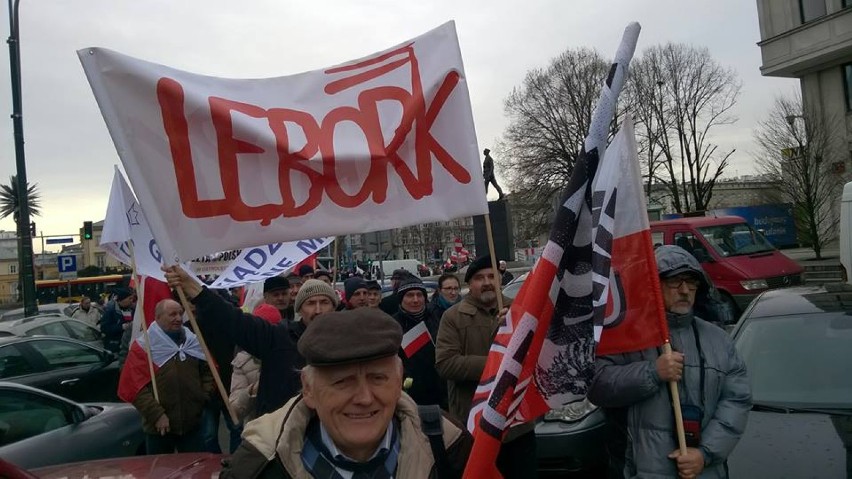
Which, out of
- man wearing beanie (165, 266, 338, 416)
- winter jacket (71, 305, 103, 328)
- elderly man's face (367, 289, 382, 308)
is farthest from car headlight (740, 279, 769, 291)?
winter jacket (71, 305, 103, 328)

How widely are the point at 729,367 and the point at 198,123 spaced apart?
2.81m

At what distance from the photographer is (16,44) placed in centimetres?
1349

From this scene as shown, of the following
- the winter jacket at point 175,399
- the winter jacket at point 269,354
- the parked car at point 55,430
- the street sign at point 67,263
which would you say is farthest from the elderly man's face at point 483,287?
the street sign at point 67,263

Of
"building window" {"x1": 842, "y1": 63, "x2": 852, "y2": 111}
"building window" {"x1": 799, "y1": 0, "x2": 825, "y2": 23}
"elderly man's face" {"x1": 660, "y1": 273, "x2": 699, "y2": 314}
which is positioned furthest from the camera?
"building window" {"x1": 799, "y1": 0, "x2": 825, "y2": 23}

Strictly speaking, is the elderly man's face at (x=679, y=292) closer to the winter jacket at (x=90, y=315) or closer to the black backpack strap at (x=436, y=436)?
the black backpack strap at (x=436, y=436)

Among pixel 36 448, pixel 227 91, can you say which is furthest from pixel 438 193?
pixel 36 448

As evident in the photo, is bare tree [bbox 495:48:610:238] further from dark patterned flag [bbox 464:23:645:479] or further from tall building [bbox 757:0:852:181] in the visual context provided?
dark patterned flag [bbox 464:23:645:479]

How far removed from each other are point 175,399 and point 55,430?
1.08m

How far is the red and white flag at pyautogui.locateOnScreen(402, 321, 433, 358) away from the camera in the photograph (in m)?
4.91

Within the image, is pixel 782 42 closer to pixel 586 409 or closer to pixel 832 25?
pixel 832 25

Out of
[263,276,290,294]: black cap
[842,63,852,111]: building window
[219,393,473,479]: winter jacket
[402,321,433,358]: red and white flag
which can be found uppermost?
[842,63,852,111]: building window

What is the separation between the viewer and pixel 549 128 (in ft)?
143

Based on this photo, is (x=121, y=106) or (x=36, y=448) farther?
(x=36, y=448)

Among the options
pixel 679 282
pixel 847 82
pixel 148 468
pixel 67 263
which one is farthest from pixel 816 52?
pixel 148 468
